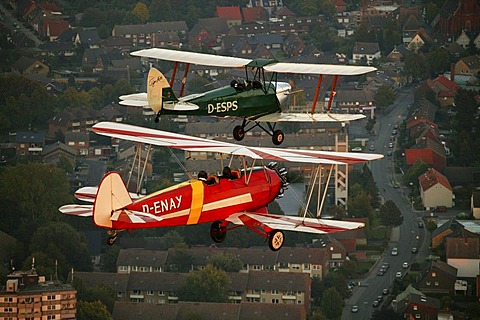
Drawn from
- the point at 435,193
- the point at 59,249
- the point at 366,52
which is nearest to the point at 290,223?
the point at 59,249

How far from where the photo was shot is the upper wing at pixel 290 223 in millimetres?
37969

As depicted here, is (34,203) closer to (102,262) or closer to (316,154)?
(102,262)

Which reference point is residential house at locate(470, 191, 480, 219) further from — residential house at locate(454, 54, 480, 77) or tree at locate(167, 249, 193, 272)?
residential house at locate(454, 54, 480, 77)

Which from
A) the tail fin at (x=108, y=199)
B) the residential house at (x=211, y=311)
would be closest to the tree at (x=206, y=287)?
the residential house at (x=211, y=311)

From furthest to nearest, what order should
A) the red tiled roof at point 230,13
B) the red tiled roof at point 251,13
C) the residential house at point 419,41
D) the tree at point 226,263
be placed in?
the red tiled roof at point 230,13 → the red tiled roof at point 251,13 → the residential house at point 419,41 → the tree at point 226,263

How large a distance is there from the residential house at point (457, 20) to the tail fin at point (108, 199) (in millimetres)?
95216

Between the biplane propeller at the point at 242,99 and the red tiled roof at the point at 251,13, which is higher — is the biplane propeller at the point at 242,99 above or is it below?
above

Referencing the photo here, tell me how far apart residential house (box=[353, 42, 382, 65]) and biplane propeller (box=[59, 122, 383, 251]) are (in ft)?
274

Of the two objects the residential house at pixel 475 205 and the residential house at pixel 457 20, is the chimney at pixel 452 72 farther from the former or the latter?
the residential house at pixel 475 205

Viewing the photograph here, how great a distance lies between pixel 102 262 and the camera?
78938 millimetres

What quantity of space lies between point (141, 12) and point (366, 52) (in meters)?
20.7

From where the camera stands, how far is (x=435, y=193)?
85.9 m

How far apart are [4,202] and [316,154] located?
48375mm

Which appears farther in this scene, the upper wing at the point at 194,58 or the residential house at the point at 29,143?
the residential house at the point at 29,143
